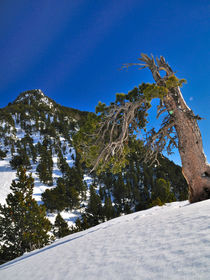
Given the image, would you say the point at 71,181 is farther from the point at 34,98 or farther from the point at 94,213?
the point at 34,98

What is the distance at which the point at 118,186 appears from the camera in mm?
53906

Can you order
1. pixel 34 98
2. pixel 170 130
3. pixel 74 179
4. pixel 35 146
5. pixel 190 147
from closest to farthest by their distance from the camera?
pixel 190 147 → pixel 170 130 → pixel 74 179 → pixel 35 146 → pixel 34 98

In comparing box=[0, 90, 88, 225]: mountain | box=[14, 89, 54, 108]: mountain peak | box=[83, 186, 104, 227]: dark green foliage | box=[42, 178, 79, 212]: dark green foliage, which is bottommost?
box=[83, 186, 104, 227]: dark green foliage

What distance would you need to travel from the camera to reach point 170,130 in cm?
758

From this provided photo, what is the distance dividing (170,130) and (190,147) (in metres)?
1.33

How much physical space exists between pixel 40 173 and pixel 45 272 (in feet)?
178

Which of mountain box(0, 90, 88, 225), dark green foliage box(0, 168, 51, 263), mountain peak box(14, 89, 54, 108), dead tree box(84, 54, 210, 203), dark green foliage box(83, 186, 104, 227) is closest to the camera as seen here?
dead tree box(84, 54, 210, 203)

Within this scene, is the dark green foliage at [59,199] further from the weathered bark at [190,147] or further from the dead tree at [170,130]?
the weathered bark at [190,147]

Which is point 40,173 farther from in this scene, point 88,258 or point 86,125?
point 88,258

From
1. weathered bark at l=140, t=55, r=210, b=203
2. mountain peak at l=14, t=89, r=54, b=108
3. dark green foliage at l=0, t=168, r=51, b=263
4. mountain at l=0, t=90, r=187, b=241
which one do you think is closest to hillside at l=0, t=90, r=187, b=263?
mountain at l=0, t=90, r=187, b=241

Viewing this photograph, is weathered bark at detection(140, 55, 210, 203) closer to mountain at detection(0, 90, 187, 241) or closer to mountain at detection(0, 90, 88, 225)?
mountain at detection(0, 90, 187, 241)

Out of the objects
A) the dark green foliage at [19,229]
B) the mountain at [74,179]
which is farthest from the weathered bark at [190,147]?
the dark green foliage at [19,229]

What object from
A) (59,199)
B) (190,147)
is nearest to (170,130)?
(190,147)

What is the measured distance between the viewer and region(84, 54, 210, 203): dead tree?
6355mm
